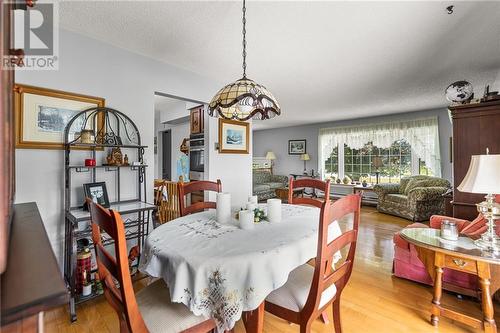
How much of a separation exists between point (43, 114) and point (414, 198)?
5.51 metres

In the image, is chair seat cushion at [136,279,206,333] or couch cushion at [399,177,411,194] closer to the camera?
chair seat cushion at [136,279,206,333]

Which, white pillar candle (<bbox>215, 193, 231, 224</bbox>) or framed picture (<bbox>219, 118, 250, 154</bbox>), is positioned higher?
framed picture (<bbox>219, 118, 250, 154</bbox>)

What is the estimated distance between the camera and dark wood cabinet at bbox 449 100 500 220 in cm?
230

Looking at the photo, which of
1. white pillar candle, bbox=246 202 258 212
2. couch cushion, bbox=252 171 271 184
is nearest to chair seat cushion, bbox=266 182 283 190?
couch cushion, bbox=252 171 271 184

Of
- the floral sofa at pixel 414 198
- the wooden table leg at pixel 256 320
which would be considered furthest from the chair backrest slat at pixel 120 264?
the floral sofa at pixel 414 198

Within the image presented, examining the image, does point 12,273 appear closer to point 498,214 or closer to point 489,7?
point 498,214

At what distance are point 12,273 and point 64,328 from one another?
169 centimetres

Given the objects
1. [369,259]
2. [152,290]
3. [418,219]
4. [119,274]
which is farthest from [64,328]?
[418,219]

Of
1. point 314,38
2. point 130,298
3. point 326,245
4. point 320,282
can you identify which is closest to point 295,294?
point 320,282

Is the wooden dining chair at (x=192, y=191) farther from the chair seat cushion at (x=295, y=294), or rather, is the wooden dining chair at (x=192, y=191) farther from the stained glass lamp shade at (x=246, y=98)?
the chair seat cushion at (x=295, y=294)

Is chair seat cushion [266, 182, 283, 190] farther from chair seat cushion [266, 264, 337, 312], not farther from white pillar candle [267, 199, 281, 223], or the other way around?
chair seat cushion [266, 264, 337, 312]

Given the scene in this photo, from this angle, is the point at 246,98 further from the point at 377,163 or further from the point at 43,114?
the point at 377,163

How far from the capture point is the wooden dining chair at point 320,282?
1.07m

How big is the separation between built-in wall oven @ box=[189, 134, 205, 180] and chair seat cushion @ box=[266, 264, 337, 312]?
7.48 feet
